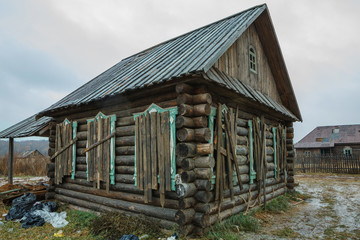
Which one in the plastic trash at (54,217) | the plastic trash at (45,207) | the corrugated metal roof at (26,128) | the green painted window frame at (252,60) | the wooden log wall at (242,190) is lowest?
the plastic trash at (54,217)

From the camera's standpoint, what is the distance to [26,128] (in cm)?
1326

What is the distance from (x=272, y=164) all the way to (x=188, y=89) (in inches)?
226

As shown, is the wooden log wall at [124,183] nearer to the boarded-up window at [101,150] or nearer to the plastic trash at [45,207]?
the boarded-up window at [101,150]

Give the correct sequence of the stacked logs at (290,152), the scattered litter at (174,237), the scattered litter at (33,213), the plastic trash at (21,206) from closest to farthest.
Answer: the scattered litter at (174,237), the scattered litter at (33,213), the plastic trash at (21,206), the stacked logs at (290,152)

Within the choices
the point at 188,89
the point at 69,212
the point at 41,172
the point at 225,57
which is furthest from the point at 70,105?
the point at 41,172

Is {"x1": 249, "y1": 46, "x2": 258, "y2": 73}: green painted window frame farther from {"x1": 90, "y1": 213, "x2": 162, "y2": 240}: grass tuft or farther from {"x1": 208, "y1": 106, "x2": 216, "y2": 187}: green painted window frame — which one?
{"x1": 90, "y1": 213, "x2": 162, "y2": 240}: grass tuft

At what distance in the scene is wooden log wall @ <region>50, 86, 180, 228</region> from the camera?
637 cm

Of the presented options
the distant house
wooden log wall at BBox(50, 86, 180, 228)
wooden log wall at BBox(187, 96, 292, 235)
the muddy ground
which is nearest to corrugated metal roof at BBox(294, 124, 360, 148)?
the distant house

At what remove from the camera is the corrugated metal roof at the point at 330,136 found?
30531 mm

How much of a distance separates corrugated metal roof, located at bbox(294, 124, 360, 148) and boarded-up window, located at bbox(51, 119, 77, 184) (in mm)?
29597

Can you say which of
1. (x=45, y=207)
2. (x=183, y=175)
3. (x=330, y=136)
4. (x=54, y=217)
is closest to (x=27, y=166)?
(x=45, y=207)

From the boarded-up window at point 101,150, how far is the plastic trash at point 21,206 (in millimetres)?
2425

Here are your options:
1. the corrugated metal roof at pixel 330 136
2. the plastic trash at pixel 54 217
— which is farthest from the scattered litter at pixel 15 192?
the corrugated metal roof at pixel 330 136

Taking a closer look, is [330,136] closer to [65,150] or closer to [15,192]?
[65,150]
